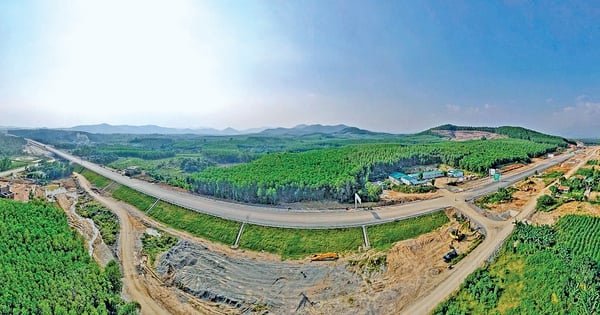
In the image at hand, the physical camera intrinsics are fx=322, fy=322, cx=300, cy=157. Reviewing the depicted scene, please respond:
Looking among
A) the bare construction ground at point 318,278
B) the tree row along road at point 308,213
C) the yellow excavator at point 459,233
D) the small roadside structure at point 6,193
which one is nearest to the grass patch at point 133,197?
the tree row along road at point 308,213

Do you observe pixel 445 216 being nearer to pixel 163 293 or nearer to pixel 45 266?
pixel 163 293

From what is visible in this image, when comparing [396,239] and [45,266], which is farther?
[396,239]

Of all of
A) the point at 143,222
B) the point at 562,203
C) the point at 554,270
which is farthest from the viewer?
the point at 143,222

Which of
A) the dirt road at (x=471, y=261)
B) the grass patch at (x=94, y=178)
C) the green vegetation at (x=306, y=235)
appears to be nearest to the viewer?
the dirt road at (x=471, y=261)

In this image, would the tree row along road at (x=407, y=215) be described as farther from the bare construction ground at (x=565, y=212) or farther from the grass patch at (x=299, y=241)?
the bare construction ground at (x=565, y=212)

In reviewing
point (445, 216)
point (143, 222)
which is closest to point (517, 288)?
point (445, 216)

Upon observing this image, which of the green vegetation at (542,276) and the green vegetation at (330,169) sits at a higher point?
the green vegetation at (330,169)

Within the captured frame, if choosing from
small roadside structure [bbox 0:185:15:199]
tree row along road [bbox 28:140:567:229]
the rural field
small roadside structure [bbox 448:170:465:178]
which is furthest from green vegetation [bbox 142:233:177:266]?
small roadside structure [bbox 448:170:465:178]

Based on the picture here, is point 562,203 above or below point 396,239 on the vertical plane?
above
